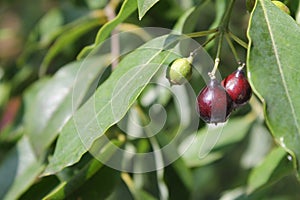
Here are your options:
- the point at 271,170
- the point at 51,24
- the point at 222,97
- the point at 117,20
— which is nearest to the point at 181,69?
the point at 222,97

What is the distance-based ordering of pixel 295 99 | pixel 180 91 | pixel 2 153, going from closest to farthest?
pixel 295 99, pixel 180 91, pixel 2 153

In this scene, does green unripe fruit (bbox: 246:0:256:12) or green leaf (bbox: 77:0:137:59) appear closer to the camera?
green unripe fruit (bbox: 246:0:256:12)

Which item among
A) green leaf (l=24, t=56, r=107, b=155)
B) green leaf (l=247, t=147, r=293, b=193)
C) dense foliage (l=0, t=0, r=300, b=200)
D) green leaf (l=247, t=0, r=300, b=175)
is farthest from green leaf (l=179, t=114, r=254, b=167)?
green leaf (l=247, t=0, r=300, b=175)

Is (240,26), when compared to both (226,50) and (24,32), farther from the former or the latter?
(24,32)

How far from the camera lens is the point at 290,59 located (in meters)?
1.05

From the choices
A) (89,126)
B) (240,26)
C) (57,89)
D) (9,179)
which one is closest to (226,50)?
(240,26)

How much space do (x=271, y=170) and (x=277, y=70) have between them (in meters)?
0.49

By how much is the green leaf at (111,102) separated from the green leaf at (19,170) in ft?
0.93

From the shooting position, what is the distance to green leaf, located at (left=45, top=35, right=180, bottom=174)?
110 cm

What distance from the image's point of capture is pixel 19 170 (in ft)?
5.23

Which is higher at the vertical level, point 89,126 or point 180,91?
point 89,126

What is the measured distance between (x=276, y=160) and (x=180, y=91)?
40 cm

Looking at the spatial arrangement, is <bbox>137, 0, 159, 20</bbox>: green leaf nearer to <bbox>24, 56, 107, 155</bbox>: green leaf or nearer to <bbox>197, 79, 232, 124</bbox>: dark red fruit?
<bbox>197, 79, 232, 124</bbox>: dark red fruit

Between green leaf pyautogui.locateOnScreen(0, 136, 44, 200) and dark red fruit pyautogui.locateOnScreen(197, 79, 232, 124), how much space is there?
0.50m
